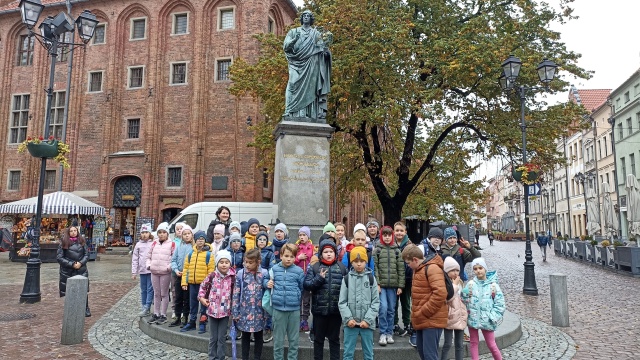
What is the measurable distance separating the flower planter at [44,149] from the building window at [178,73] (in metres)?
17.8

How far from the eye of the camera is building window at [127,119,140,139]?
91.5 feet

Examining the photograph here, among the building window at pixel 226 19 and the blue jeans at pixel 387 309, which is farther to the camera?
the building window at pixel 226 19

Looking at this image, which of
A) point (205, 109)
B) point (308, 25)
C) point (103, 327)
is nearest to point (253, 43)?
point (205, 109)

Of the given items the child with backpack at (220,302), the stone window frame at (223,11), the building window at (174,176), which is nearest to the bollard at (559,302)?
the child with backpack at (220,302)

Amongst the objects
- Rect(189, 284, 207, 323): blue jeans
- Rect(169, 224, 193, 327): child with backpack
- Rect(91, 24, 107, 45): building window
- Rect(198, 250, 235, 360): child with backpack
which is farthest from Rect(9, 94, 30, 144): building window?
Rect(198, 250, 235, 360): child with backpack

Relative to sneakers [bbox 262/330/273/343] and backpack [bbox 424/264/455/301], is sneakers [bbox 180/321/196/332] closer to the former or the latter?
sneakers [bbox 262/330/273/343]

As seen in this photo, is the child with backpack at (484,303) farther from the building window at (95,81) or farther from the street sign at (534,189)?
the building window at (95,81)

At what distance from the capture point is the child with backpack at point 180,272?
22.9 feet

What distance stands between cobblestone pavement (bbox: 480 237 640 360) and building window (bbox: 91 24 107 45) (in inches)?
1094

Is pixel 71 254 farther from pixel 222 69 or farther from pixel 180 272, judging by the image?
pixel 222 69

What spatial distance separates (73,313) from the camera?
676cm

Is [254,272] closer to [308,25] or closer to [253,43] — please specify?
[308,25]

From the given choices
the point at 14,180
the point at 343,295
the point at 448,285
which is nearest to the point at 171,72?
the point at 14,180

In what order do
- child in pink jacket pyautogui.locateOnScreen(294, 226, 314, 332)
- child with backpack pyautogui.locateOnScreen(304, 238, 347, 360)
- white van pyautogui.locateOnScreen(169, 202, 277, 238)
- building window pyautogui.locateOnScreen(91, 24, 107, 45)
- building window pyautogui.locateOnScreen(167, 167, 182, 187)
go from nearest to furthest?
child with backpack pyautogui.locateOnScreen(304, 238, 347, 360), child in pink jacket pyautogui.locateOnScreen(294, 226, 314, 332), white van pyautogui.locateOnScreen(169, 202, 277, 238), building window pyautogui.locateOnScreen(167, 167, 182, 187), building window pyautogui.locateOnScreen(91, 24, 107, 45)
